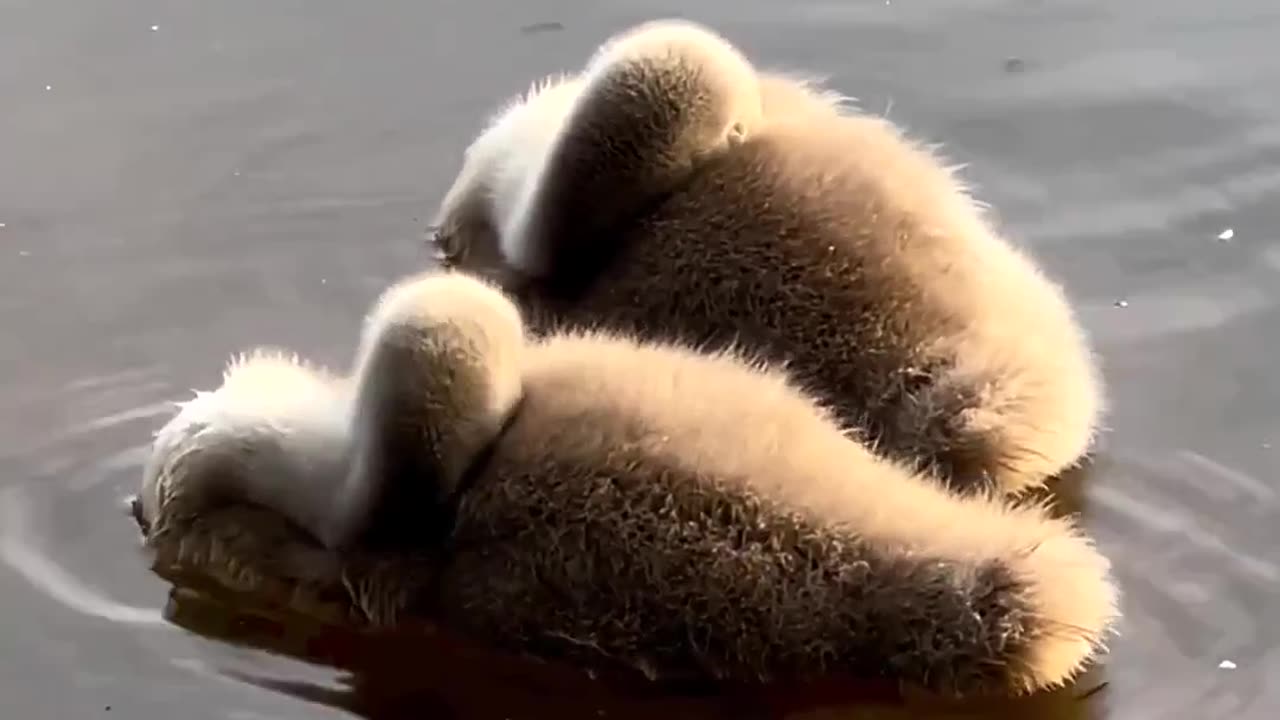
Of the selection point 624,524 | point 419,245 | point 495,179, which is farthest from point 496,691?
point 419,245

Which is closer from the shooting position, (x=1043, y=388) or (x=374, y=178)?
(x=1043, y=388)

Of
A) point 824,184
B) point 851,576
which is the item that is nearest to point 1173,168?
point 824,184

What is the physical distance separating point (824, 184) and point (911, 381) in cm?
18

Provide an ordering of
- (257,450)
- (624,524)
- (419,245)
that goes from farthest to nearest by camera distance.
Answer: (419,245) < (257,450) < (624,524)

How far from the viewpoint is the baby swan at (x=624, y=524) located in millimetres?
1312

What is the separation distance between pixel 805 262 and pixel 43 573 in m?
0.61

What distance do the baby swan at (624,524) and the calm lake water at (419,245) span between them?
5cm

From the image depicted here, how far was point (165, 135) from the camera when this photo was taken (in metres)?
2.19

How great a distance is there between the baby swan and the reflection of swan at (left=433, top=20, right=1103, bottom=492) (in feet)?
0.19

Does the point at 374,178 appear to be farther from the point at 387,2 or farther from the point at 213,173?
the point at 387,2

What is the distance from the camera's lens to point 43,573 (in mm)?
1583

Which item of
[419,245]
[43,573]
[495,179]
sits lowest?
[43,573]

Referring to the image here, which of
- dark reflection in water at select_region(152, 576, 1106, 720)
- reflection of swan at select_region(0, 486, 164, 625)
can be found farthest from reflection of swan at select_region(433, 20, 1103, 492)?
reflection of swan at select_region(0, 486, 164, 625)

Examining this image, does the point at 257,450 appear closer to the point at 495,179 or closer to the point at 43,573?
the point at 43,573
